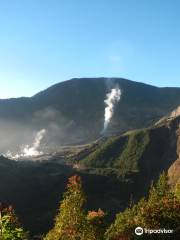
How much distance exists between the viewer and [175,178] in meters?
159

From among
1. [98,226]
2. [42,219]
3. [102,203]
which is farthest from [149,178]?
[98,226]

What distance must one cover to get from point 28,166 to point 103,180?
3165 cm

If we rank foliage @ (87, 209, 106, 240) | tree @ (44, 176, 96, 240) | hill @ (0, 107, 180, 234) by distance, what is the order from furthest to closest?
hill @ (0, 107, 180, 234)
foliage @ (87, 209, 106, 240)
tree @ (44, 176, 96, 240)

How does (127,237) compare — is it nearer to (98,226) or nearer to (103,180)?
(98,226)

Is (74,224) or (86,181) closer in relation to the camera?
(74,224)

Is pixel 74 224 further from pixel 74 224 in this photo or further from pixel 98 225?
pixel 98 225

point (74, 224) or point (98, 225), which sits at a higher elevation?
point (74, 224)

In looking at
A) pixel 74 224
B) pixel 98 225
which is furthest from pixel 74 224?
pixel 98 225

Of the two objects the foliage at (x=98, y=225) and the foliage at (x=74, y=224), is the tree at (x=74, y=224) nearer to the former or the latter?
the foliage at (x=74, y=224)

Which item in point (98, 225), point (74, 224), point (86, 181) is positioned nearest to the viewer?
point (74, 224)

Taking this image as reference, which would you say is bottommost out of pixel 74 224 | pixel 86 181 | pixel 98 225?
pixel 86 181

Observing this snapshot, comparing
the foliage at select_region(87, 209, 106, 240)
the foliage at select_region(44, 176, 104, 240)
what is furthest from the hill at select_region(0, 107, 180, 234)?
the foliage at select_region(44, 176, 104, 240)

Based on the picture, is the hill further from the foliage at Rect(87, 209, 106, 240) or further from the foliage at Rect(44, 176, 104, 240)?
the foliage at Rect(44, 176, 104, 240)

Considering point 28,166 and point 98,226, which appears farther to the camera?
point 28,166
